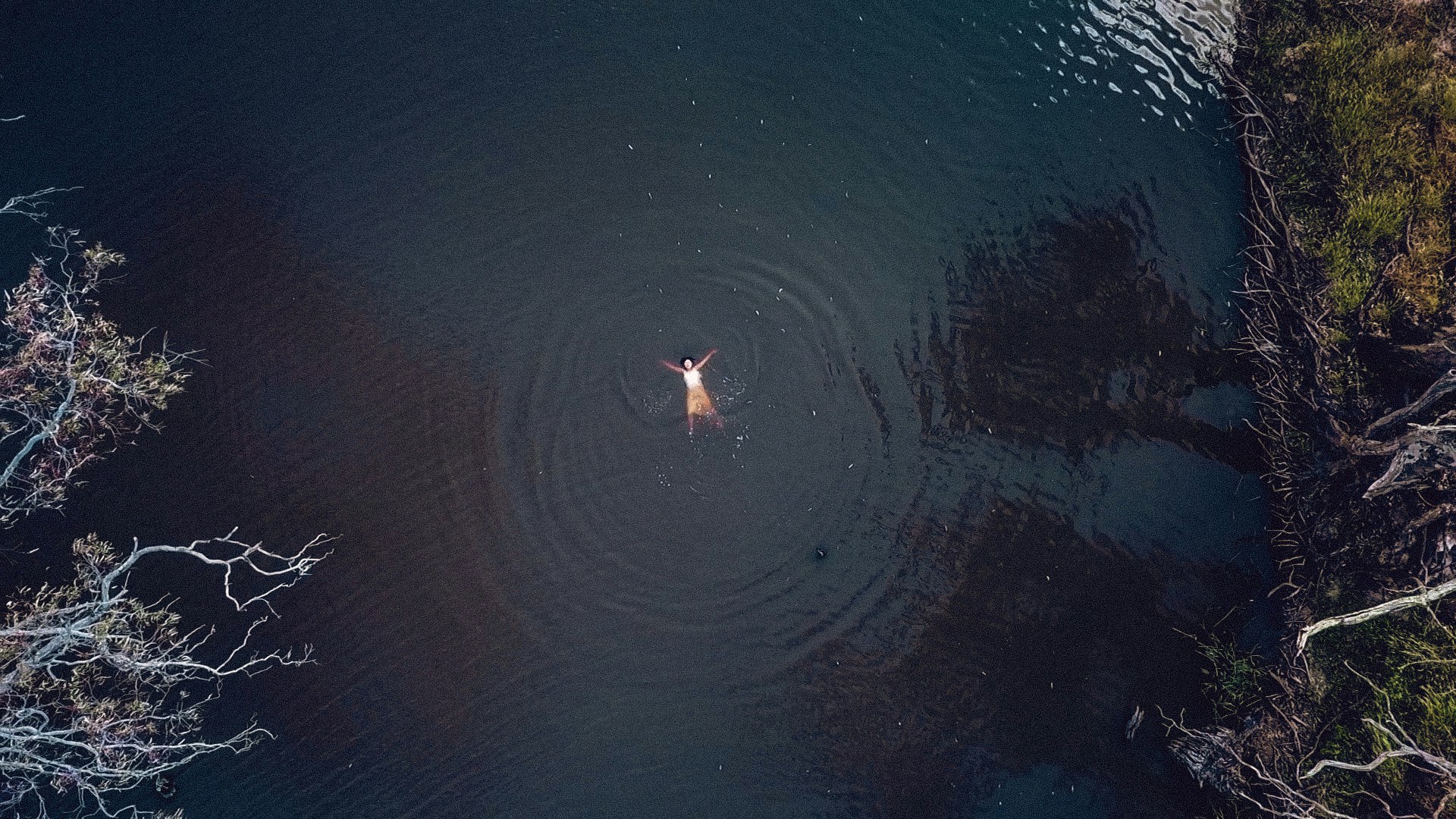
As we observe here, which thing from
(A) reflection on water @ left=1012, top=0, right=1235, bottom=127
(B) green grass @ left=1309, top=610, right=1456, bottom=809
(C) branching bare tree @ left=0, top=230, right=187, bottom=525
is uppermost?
(C) branching bare tree @ left=0, top=230, right=187, bottom=525

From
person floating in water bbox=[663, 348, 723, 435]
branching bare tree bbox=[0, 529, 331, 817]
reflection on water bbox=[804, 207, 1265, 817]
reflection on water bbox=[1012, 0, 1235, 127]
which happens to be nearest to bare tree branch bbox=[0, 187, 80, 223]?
branching bare tree bbox=[0, 529, 331, 817]

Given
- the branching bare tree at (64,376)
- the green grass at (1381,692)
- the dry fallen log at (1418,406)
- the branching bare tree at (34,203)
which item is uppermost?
the branching bare tree at (34,203)

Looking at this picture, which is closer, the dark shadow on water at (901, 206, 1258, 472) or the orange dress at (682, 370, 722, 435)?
the orange dress at (682, 370, 722, 435)

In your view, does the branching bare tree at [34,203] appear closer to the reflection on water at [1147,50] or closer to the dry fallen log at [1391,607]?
the reflection on water at [1147,50]

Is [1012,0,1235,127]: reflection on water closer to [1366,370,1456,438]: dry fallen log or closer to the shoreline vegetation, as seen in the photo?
the shoreline vegetation

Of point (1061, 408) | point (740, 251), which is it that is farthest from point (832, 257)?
point (1061, 408)

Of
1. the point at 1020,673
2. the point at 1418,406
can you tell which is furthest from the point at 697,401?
the point at 1418,406

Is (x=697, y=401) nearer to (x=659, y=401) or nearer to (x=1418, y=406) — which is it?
(x=659, y=401)

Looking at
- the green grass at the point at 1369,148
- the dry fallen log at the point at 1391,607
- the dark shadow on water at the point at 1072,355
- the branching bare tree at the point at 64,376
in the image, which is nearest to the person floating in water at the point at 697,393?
the dark shadow on water at the point at 1072,355

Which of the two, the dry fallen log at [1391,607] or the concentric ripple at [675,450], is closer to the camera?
the dry fallen log at [1391,607]
